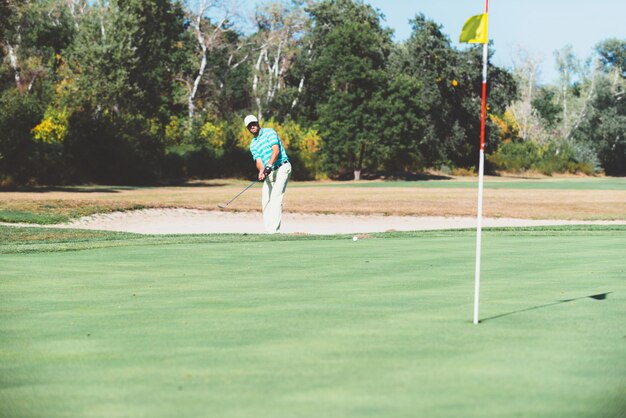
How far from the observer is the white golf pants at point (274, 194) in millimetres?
18297

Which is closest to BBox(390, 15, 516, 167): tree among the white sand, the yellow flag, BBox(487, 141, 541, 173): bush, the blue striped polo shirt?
BBox(487, 141, 541, 173): bush

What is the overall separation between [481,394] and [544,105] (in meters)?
119

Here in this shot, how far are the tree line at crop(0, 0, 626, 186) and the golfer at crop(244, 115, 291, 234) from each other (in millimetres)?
25915

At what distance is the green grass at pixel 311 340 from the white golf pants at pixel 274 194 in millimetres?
6816

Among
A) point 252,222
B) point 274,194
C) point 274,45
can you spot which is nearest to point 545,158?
point 274,45

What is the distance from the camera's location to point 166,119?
64.9m

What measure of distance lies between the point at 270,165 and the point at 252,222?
10159mm

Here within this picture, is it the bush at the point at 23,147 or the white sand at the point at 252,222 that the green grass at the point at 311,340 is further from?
the bush at the point at 23,147

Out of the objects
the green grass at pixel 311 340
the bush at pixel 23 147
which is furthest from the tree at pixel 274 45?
the green grass at pixel 311 340

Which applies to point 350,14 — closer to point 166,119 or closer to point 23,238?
point 166,119

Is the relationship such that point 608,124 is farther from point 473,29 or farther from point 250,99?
point 473,29

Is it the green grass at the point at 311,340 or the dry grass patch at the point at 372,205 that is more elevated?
the green grass at the point at 311,340

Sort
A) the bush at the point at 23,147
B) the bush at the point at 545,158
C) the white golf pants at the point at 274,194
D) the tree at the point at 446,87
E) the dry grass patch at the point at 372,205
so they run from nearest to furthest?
1. the white golf pants at the point at 274,194
2. the dry grass patch at the point at 372,205
3. the bush at the point at 23,147
4. the tree at the point at 446,87
5. the bush at the point at 545,158

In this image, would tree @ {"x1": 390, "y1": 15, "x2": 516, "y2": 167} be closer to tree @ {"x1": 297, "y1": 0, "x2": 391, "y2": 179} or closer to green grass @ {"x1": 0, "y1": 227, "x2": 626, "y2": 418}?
tree @ {"x1": 297, "y1": 0, "x2": 391, "y2": 179}
